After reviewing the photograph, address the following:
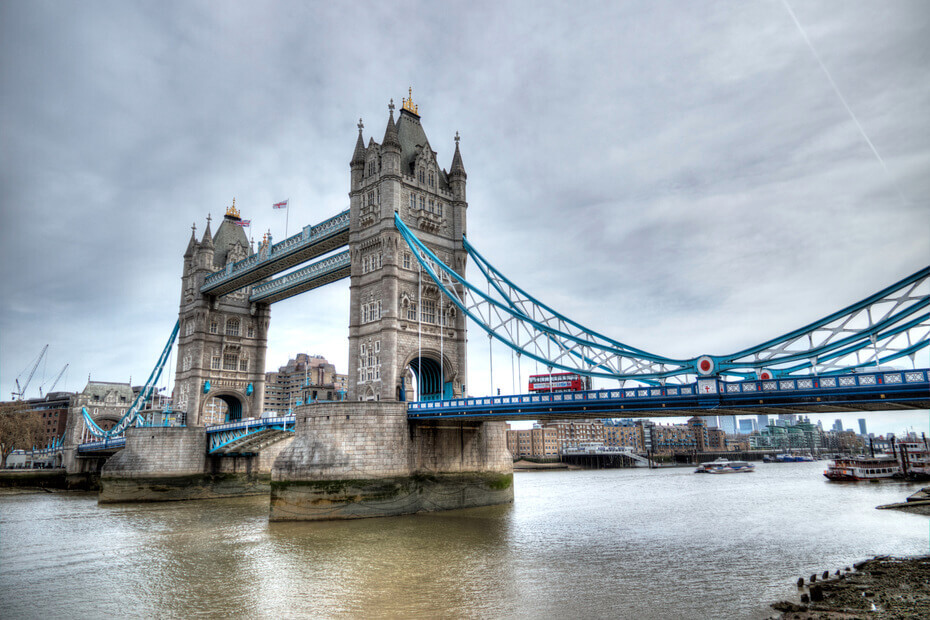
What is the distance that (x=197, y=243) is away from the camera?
59969 millimetres

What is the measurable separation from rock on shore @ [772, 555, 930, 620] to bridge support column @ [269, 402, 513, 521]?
20.7 meters

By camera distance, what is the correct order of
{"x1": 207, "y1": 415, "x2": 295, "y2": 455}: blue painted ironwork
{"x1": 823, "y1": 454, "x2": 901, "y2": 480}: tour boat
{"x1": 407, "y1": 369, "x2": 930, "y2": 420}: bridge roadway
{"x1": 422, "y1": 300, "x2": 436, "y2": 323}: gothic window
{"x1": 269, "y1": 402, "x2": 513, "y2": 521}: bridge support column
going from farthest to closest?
{"x1": 823, "y1": 454, "x2": 901, "y2": 480}: tour boat, {"x1": 207, "y1": 415, "x2": 295, "y2": 455}: blue painted ironwork, {"x1": 422, "y1": 300, "x2": 436, "y2": 323}: gothic window, {"x1": 269, "y1": 402, "x2": 513, "y2": 521}: bridge support column, {"x1": 407, "y1": 369, "x2": 930, "y2": 420}: bridge roadway

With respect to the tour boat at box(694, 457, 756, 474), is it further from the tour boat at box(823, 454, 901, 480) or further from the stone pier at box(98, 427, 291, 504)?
the stone pier at box(98, 427, 291, 504)

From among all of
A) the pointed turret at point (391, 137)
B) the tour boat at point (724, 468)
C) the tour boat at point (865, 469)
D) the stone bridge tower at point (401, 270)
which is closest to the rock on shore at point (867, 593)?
the stone bridge tower at point (401, 270)

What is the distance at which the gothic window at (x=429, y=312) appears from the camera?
4022 cm

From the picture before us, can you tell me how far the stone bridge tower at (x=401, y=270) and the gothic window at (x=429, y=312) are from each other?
74 mm

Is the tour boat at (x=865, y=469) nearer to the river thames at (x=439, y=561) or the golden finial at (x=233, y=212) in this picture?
the river thames at (x=439, y=561)

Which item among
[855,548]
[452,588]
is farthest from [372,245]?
[855,548]

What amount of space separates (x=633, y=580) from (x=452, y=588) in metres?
5.51

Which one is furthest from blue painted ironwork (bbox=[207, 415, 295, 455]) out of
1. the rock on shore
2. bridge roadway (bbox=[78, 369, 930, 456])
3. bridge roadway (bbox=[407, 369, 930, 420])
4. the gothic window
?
the rock on shore

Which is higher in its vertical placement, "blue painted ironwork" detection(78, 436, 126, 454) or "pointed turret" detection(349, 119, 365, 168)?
"pointed turret" detection(349, 119, 365, 168)

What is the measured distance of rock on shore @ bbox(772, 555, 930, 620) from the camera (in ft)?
42.8

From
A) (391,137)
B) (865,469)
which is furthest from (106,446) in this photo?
(865,469)

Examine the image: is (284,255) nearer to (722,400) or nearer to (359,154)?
(359,154)
